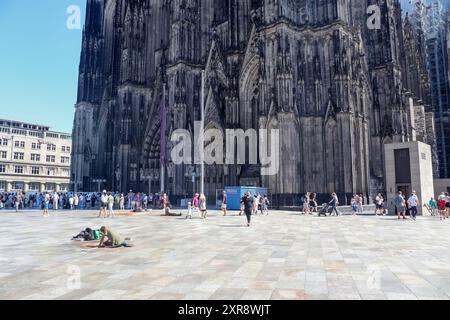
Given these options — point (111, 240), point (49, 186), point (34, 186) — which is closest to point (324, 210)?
point (111, 240)

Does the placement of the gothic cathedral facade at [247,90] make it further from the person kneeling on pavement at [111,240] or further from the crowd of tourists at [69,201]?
the person kneeling on pavement at [111,240]

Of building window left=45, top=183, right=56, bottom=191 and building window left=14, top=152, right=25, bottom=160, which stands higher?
building window left=14, top=152, right=25, bottom=160

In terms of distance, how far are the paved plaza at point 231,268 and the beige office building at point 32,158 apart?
7138cm

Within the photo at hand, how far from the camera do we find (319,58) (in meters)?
29.8

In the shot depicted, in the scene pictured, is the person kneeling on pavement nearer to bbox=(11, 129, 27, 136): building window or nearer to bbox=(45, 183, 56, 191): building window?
bbox=(45, 183, 56, 191): building window

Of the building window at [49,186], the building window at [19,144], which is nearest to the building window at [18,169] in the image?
the building window at [19,144]

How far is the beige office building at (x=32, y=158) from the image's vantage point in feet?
235

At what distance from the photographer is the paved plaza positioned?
5152mm

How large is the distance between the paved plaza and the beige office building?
71.4m

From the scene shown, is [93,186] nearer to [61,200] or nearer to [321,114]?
[61,200]

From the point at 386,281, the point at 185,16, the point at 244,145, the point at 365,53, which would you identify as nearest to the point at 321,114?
the point at 244,145

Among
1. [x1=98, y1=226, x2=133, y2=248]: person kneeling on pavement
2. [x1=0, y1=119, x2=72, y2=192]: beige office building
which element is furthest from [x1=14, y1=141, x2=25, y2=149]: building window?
[x1=98, y1=226, x2=133, y2=248]: person kneeling on pavement

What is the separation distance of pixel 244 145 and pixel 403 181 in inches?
639

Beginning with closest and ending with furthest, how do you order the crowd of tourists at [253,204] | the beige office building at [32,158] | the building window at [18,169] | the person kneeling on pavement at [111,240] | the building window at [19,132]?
1. the person kneeling on pavement at [111,240]
2. the crowd of tourists at [253,204]
3. the beige office building at [32,158]
4. the building window at [18,169]
5. the building window at [19,132]
